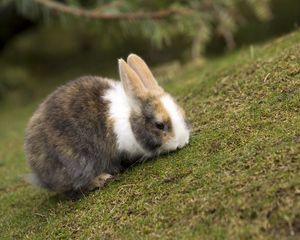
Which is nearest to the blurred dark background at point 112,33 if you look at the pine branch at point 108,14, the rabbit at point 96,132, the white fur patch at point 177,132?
the pine branch at point 108,14

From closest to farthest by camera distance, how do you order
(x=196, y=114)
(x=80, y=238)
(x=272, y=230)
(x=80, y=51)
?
(x=272, y=230), (x=80, y=238), (x=196, y=114), (x=80, y=51)

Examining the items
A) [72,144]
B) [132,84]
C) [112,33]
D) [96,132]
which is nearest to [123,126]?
[96,132]

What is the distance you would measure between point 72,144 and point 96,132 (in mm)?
266

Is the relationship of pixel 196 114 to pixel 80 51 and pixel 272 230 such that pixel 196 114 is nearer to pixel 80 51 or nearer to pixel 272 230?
pixel 272 230

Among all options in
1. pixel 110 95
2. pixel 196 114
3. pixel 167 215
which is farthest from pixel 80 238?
pixel 196 114

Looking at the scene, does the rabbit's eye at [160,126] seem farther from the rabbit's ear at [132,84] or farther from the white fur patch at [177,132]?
the rabbit's ear at [132,84]

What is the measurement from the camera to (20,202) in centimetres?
666

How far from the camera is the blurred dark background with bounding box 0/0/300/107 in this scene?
10.2 metres

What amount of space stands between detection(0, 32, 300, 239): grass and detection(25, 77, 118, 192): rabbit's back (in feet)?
0.93

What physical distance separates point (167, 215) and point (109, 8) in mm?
6030

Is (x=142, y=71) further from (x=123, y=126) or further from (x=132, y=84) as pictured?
(x=123, y=126)

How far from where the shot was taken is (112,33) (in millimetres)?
11195

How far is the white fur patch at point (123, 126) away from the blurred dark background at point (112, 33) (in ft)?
13.3

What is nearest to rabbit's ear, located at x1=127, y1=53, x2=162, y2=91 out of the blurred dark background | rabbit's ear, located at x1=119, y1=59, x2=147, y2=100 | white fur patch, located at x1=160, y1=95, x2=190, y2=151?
rabbit's ear, located at x1=119, y1=59, x2=147, y2=100
